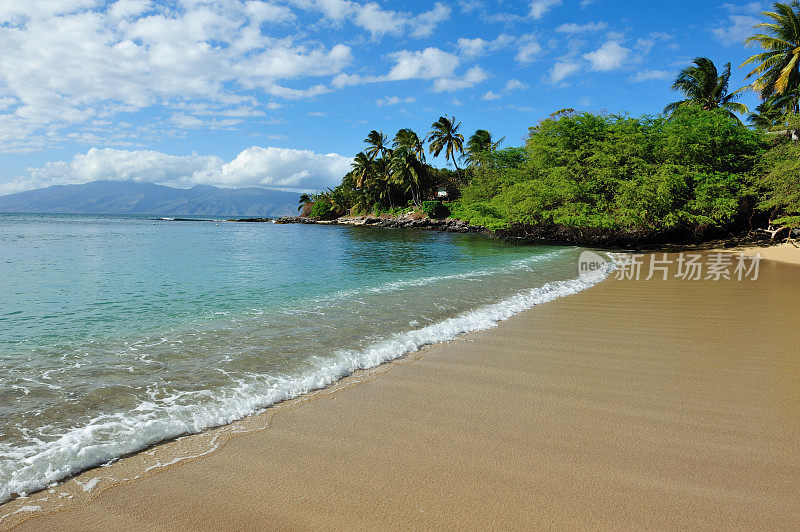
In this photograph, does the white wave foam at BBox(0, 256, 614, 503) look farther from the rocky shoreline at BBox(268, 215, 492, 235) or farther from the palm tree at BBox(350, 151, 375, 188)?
the palm tree at BBox(350, 151, 375, 188)

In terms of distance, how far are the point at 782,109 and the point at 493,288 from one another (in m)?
30.5

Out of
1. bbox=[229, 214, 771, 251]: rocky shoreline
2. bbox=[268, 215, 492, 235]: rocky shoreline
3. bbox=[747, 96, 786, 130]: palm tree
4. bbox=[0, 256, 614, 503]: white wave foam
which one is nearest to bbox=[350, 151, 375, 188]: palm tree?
bbox=[268, 215, 492, 235]: rocky shoreline

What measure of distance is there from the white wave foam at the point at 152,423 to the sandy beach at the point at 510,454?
7.8 inches

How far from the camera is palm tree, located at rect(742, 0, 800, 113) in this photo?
23.8 m

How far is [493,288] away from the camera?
10.6m

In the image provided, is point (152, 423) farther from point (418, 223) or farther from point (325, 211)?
point (325, 211)

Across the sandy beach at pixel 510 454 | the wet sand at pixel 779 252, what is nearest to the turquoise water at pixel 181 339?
the sandy beach at pixel 510 454

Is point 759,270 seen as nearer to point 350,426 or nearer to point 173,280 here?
point 350,426

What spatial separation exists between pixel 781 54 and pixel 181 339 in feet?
113

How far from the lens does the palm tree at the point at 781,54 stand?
23.8 meters

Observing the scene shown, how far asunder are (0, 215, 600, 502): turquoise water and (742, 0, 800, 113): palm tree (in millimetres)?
23105

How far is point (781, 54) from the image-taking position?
957 inches

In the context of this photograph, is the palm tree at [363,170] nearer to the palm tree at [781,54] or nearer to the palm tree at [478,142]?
the palm tree at [478,142]

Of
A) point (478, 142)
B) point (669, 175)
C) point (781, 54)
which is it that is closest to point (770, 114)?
point (781, 54)
